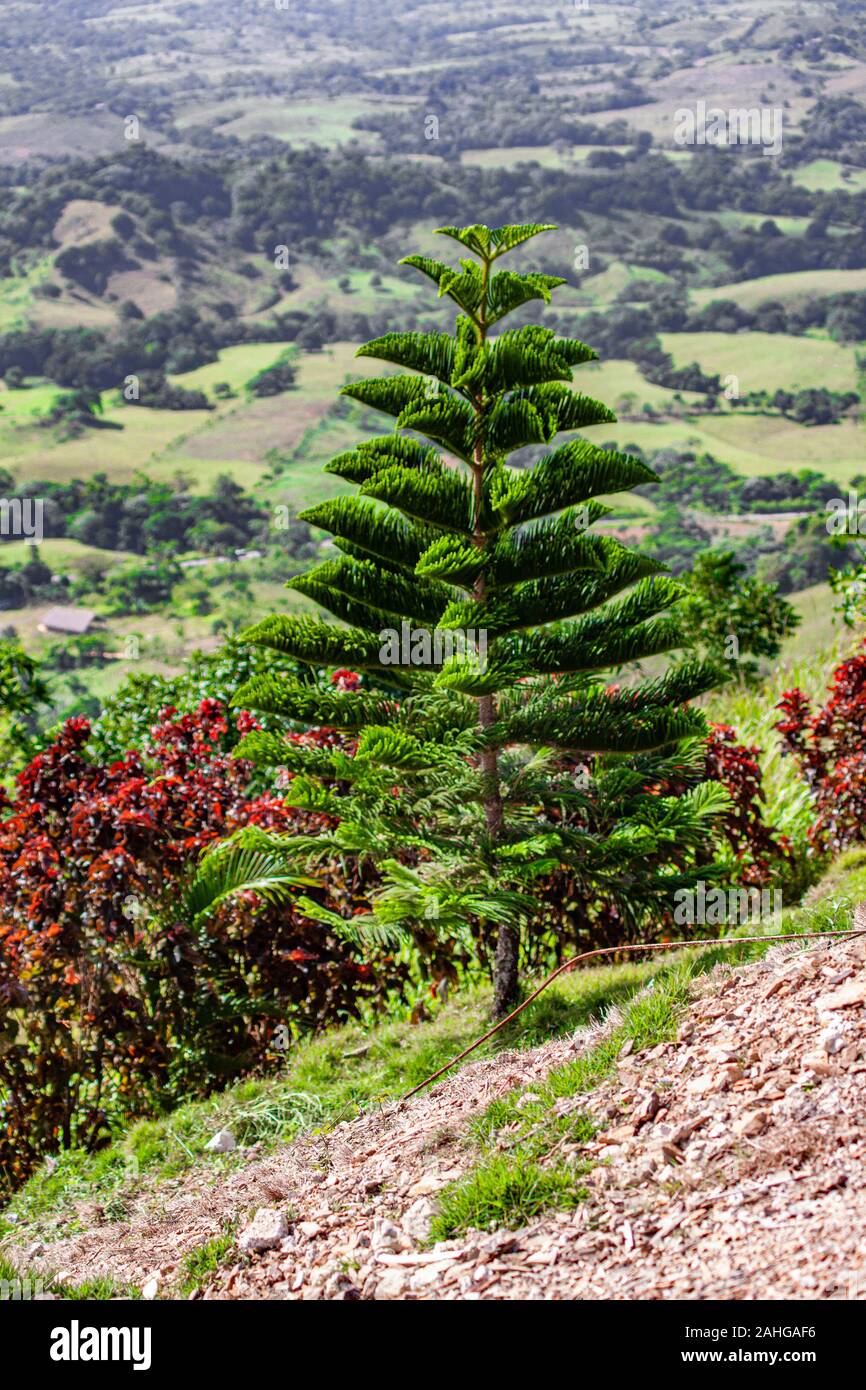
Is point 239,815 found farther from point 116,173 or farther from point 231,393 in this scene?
point 116,173

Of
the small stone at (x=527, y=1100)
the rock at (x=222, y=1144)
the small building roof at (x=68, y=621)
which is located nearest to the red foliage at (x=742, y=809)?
the small stone at (x=527, y=1100)

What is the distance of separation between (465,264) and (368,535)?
81 centimetres

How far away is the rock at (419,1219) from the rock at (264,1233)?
1.06 feet

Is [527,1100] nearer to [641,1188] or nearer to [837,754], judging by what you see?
[641,1188]

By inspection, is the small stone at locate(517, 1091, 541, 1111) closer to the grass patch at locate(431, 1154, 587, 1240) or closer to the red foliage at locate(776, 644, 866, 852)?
the grass patch at locate(431, 1154, 587, 1240)

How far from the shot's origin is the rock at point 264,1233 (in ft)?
9.64

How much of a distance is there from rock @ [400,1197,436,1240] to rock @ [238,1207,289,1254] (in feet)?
1.06

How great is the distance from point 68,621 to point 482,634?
38.8 meters

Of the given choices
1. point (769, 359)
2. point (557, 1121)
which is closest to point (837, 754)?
point (557, 1121)

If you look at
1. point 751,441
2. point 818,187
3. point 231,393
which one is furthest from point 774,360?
point 818,187

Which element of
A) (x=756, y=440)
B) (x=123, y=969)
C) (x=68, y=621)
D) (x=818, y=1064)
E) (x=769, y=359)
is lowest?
(x=68, y=621)

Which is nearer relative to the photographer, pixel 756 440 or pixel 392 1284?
pixel 392 1284

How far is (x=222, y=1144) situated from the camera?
3.74m

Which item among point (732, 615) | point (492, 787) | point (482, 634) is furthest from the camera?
point (732, 615)
